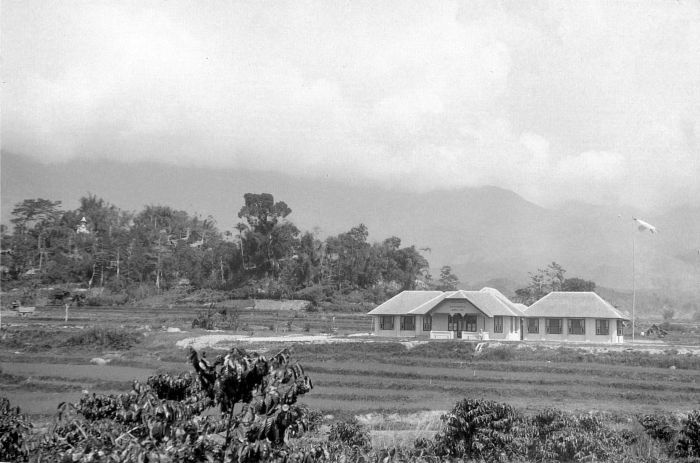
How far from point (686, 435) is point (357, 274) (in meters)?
55.8

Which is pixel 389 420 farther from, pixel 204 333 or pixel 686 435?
pixel 204 333

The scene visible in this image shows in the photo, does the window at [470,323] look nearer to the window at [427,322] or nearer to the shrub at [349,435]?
the window at [427,322]

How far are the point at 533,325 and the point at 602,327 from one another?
3873 mm

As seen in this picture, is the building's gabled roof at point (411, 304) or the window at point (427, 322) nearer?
the building's gabled roof at point (411, 304)

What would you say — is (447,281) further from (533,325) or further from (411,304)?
(533,325)

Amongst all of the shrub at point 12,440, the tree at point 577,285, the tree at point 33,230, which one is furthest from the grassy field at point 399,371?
the tree at point 577,285

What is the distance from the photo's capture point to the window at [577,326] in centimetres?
3600

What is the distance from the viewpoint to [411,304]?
39375 mm

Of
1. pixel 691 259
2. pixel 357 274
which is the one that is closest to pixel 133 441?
pixel 357 274

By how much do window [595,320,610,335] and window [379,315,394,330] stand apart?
12.0 metres

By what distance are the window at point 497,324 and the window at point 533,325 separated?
2.05 metres

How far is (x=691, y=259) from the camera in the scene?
15725cm

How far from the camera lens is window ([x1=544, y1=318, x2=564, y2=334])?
36.7 metres

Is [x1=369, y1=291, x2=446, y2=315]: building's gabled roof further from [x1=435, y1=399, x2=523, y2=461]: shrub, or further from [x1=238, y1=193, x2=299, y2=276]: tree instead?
[x1=238, y1=193, x2=299, y2=276]: tree
